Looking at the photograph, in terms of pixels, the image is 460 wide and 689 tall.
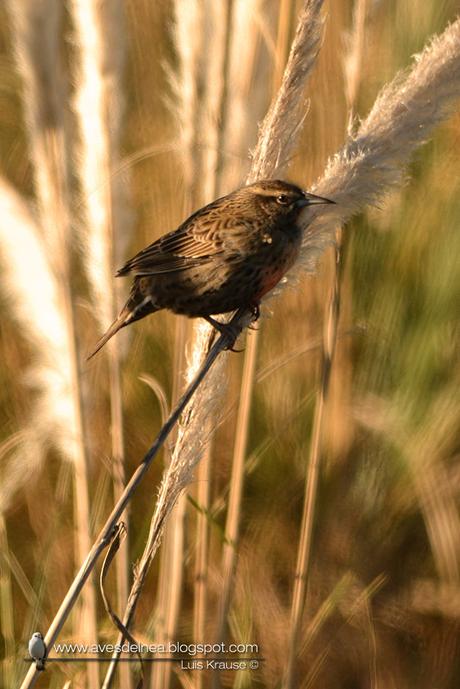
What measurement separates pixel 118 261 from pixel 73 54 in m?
1.66

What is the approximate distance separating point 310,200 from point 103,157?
529 mm

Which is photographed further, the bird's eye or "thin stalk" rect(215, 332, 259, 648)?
"thin stalk" rect(215, 332, 259, 648)

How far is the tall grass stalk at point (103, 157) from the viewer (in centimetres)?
217

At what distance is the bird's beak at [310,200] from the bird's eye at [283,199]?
0.03 meters

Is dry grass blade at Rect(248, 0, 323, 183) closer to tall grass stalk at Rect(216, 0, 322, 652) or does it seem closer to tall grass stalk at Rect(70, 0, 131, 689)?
tall grass stalk at Rect(216, 0, 322, 652)

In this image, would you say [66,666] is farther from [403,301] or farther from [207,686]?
[403,301]

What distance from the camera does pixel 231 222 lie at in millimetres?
2250

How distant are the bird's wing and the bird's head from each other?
10 cm

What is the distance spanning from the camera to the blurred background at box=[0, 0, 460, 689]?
2.29m

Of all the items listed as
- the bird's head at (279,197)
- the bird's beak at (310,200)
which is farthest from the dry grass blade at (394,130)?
the bird's head at (279,197)

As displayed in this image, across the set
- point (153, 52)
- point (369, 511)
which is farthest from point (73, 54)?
point (369, 511)

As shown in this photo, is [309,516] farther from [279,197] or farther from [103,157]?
[103,157]

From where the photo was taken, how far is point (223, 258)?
225 centimetres

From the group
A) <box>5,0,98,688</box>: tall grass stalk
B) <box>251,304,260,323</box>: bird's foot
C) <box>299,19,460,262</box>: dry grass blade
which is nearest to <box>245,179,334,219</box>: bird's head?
<box>299,19,460,262</box>: dry grass blade
